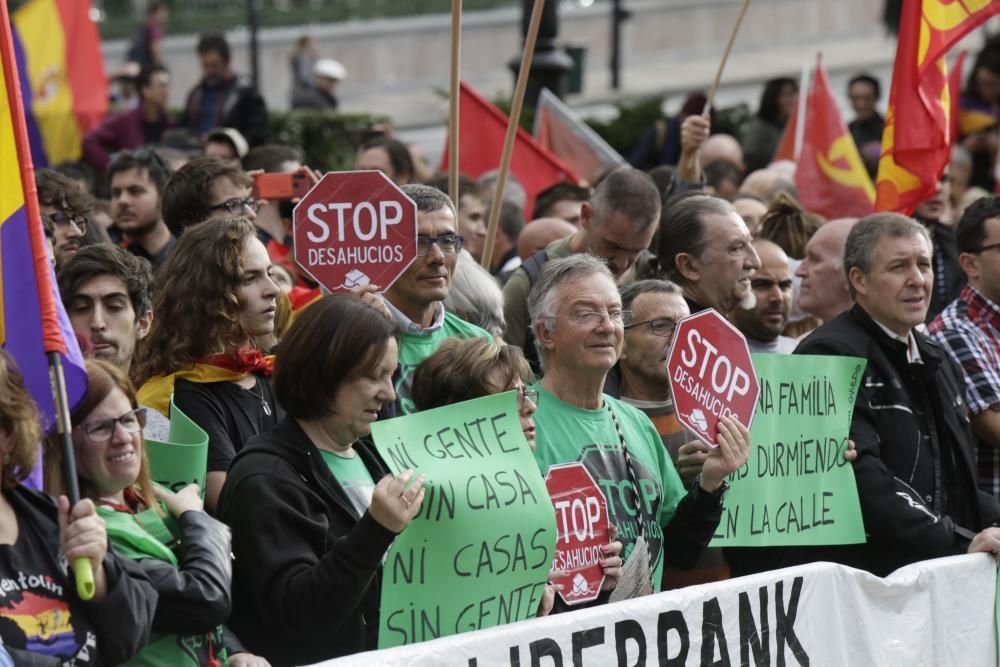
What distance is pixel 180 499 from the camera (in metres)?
4.25

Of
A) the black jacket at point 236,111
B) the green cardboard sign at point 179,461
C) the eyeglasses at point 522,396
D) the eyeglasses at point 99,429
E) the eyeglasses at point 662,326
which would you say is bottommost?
the green cardboard sign at point 179,461

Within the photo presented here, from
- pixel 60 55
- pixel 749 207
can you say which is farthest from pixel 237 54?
pixel 749 207

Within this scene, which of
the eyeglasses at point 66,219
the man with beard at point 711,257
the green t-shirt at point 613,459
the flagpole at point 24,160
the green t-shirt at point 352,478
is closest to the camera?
the flagpole at point 24,160

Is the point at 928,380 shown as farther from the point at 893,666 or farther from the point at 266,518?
the point at 266,518

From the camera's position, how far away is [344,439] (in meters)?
4.58

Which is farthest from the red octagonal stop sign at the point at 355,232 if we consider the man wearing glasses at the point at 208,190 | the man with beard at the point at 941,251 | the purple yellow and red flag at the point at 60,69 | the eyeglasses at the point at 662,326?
the purple yellow and red flag at the point at 60,69

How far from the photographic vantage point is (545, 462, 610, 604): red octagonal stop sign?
4.95 metres

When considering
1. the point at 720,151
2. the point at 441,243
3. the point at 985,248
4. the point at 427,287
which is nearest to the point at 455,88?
the point at 441,243

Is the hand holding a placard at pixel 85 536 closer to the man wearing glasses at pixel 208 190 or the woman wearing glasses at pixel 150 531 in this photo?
the woman wearing glasses at pixel 150 531

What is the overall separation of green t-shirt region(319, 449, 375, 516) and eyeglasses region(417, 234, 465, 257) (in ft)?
3.70

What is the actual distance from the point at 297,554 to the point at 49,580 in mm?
691

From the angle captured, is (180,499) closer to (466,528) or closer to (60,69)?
(466,528)

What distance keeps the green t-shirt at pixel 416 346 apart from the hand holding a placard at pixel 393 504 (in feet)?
3.24

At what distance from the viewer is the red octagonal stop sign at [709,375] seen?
518 cm
